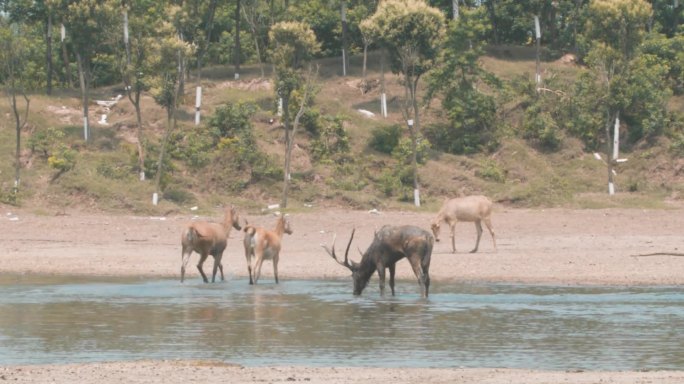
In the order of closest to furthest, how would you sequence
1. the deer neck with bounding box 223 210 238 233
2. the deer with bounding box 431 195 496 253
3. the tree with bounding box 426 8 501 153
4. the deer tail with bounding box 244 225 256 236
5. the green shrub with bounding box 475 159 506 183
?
A: the deer tail with bounding box 244 225 256 236, the deer neck with bounding box 223 210 238 233, the deer with bounding box 431 195 496 253, the green shrub with bounding box 475 159 506 183, the tree with bounding box 426 8 501 153

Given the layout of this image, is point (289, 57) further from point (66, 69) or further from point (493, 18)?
point (493, 18)

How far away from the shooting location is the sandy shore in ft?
81.6

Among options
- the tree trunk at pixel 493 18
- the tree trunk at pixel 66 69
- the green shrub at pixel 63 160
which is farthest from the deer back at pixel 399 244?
the tree trunk at pixel 493 18

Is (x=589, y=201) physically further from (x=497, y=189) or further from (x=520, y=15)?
(x=520, y=15)

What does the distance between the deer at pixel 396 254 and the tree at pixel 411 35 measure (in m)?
20.8

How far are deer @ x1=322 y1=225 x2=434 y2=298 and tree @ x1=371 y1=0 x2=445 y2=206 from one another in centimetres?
2085

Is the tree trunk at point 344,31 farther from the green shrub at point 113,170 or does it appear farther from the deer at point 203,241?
the deer at point 203,241

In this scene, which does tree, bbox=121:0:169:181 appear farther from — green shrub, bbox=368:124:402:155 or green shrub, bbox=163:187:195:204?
green shrub, bbox=368:124:402:155

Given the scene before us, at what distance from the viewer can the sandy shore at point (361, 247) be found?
24859mm

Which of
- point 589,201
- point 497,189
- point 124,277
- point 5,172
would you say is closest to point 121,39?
point 5,172

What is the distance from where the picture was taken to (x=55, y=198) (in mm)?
41625

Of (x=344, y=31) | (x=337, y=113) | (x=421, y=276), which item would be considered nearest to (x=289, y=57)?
(x=337, y=113)

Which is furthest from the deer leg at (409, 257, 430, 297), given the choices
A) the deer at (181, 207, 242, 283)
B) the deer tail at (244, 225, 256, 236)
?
the deer at (181, 207, 242, 283)

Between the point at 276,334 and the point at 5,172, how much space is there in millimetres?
28664
